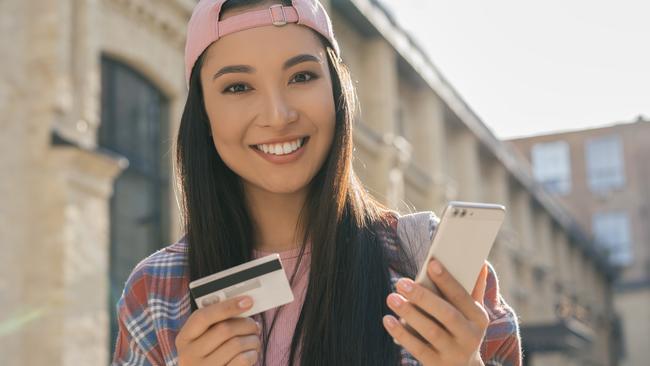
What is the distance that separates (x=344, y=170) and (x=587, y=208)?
6036 centimetres

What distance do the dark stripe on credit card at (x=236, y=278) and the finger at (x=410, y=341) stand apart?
0.93 feet

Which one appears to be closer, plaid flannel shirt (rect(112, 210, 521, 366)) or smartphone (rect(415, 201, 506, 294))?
smartphone (rect(415, 201, 506, 294))

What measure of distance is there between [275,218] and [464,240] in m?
0.78

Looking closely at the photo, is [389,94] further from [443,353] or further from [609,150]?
[609,150]

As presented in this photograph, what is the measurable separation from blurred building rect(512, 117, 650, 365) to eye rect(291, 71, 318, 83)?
58.9 meters

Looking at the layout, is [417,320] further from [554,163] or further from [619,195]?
[554,163]

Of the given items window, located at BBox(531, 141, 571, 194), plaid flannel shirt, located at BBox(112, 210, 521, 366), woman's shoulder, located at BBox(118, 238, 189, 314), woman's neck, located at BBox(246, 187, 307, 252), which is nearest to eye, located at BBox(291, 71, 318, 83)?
woman's neck, located at BBox(246, 187, 307, 252)

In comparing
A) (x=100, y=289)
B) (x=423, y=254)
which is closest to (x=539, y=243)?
(x=100, y=289)

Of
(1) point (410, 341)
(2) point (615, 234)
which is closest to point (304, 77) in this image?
(1) point (410, 341)

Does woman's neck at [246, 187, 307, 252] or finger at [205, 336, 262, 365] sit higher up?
woman's neck at [246, 187, 307, 252]

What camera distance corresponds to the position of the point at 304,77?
108 inches

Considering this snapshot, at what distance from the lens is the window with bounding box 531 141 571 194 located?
202 ft

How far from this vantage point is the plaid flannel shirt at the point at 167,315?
8.52ft

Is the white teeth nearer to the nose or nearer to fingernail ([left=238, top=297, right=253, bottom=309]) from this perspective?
the nose
